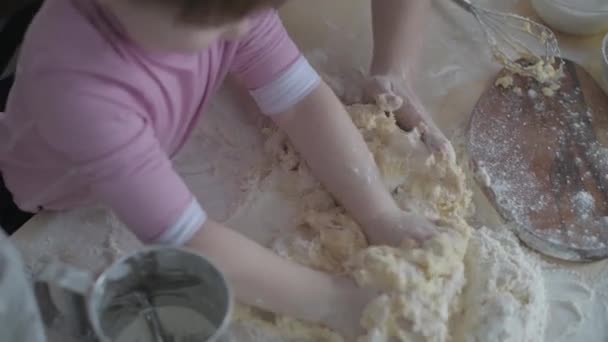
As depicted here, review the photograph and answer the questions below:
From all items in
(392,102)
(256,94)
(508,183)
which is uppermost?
(256,94)

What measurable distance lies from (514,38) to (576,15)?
0.09m

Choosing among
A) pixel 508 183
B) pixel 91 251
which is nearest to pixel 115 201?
pixel 91 251

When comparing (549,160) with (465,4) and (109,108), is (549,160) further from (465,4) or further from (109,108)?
(109,108)

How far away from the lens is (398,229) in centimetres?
81

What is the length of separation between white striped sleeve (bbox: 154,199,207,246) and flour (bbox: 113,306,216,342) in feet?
0.27

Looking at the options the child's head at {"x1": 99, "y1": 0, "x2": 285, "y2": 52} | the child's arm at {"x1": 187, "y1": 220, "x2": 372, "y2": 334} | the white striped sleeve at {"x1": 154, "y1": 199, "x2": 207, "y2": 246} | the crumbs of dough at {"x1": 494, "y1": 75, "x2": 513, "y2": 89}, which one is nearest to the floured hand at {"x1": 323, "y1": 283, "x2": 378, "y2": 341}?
the child's arm at {"x1": 187, "y1": 220, "x2": 372, "y2": 334}

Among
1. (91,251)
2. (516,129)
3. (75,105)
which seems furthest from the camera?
(516,129)

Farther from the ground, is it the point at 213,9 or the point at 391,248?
the point at 213,9

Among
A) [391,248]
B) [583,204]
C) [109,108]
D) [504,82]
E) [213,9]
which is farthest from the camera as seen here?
[504,82]

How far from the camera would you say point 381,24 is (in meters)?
1.02

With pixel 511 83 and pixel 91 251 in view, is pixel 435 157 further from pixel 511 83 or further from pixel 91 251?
pixel 91 251

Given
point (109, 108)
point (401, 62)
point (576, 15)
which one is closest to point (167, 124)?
point (109, 108)

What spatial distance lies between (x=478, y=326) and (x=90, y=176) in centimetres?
40

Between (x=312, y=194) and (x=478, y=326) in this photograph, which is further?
(x=312, y=194)
